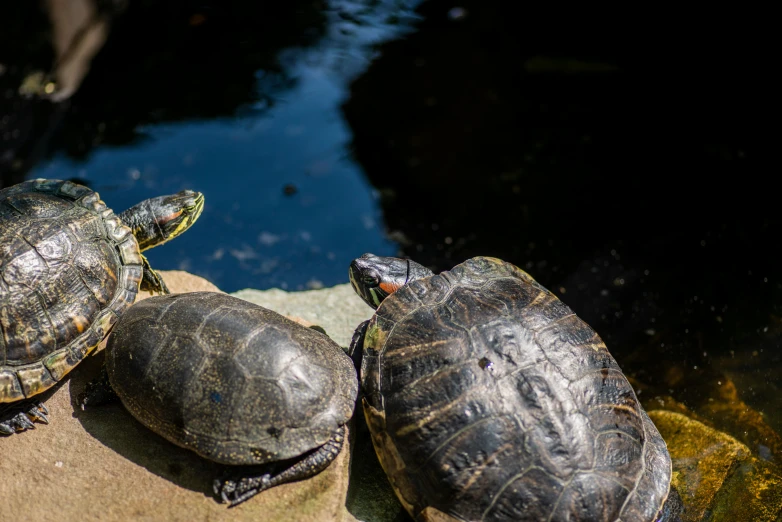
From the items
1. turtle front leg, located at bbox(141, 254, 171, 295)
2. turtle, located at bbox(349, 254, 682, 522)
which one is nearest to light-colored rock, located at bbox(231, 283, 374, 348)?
turtle front leg, located at bbox(141, 254, 171, 295)

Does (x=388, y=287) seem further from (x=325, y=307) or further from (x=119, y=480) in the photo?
(x=119, y=480)

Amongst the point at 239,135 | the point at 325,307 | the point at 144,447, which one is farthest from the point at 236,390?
the point at 239,135

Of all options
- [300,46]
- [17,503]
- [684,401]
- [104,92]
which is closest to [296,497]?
[17,503]

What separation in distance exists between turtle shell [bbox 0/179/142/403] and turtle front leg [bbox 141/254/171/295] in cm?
19

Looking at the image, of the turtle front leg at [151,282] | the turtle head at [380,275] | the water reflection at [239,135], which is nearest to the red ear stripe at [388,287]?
the turtle head at [380,275]

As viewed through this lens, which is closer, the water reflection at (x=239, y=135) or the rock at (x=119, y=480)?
the rock at (x=119, y=480)

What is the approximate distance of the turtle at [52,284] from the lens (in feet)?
11.7

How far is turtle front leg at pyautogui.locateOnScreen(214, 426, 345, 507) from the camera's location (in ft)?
10.9

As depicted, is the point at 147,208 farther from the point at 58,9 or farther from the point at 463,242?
the point at 58,9

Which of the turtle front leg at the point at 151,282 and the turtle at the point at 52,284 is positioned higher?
the turtle at the point at 52,284

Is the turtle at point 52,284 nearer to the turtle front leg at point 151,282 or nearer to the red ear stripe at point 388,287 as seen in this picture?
the turtle front leg at point 151,282

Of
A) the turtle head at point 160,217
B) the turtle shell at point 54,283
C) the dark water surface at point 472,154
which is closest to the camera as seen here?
the turtle shell at point 54,283

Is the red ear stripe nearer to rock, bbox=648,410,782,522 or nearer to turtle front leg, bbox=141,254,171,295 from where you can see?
turtle front leg, bbox=141,254,171,295

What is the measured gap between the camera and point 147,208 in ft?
15.4
